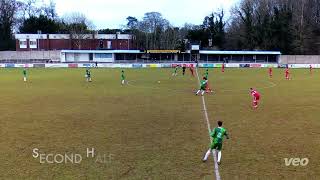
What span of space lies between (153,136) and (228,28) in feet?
345

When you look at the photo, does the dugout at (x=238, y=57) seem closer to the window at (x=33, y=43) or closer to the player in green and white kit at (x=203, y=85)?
the window at (x=33, y=43)

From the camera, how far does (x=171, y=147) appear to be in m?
16.5

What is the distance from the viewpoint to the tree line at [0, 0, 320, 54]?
96.8 meters

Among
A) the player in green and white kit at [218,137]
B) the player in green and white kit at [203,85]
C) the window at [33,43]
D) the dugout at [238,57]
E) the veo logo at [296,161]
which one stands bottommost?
the veo logo at [296,161]

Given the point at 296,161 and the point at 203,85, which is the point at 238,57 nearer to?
the point at 203,85

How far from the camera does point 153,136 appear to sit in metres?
18.5

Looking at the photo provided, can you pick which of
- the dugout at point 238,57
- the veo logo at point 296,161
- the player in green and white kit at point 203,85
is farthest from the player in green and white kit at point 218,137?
the dugout at point 238,57

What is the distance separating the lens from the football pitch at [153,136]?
535 inches

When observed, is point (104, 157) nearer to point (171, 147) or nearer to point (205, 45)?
point (171, 147)

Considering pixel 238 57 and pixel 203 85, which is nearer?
pixel 203 85

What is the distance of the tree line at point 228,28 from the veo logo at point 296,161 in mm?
84382

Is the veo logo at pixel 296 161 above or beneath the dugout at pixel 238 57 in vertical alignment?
beneath

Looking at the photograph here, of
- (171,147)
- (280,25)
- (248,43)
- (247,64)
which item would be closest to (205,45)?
(248,43)

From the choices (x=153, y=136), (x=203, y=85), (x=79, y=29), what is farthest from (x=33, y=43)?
(x=153, y=136)
